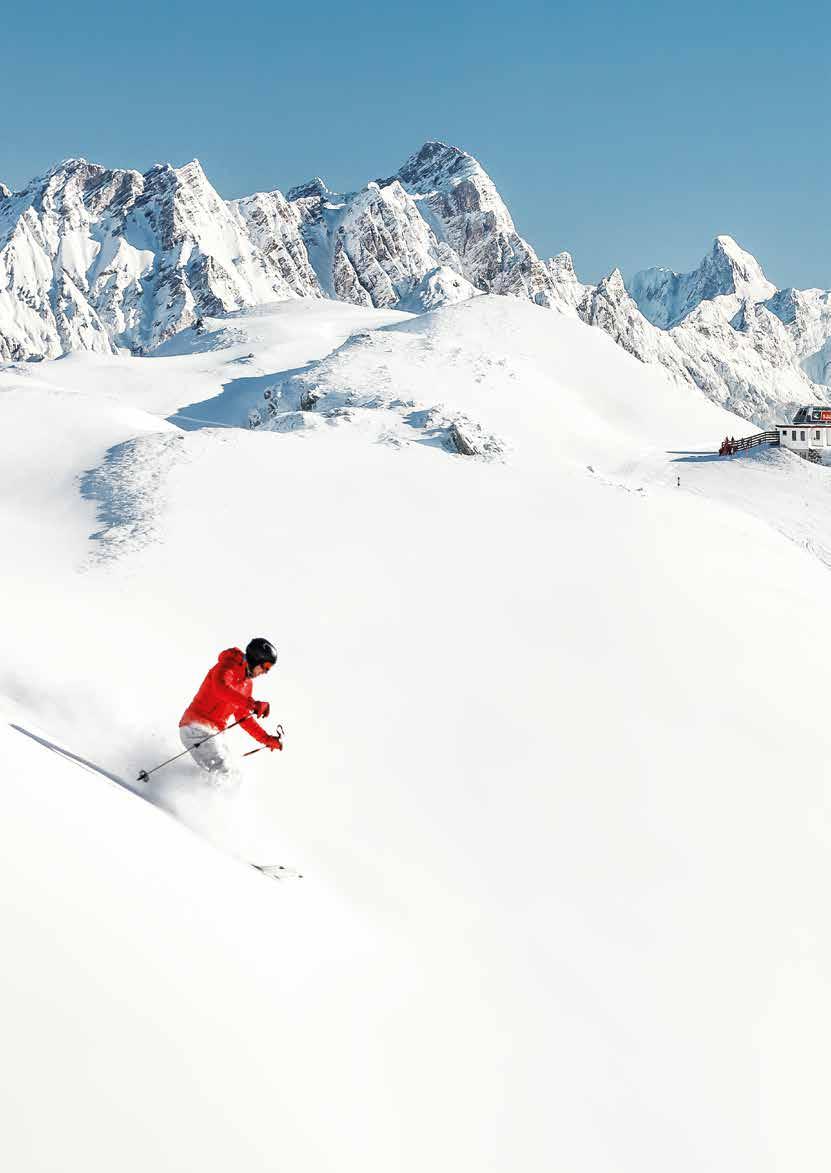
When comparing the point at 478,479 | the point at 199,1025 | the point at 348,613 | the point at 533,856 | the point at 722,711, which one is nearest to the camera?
the point at 199,1025

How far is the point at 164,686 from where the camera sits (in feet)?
35.1

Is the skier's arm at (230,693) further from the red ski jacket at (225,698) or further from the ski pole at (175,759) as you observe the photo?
the ski pole at (175,759)

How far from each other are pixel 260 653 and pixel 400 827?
86.4 inches

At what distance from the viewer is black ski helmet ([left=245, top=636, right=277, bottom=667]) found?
8328 millimetres

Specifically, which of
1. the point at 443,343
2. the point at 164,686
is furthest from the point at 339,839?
the point at 443,343

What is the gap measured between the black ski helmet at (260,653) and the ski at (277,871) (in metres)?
1.68

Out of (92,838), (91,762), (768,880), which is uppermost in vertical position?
(92,838)

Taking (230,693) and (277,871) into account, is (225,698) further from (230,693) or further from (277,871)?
(277,871)

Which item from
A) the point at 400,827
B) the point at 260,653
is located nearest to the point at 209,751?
the point at 260,653

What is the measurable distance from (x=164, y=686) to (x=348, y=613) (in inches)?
169

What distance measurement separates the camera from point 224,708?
8258 millimetres

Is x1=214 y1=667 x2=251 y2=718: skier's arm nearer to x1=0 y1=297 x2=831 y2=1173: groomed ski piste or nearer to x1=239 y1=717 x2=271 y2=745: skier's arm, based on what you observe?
x1=239 y1=717 x2=271 y2=745: skier's arm

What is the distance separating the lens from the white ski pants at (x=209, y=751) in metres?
8.09

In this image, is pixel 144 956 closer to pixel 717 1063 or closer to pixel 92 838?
pixel 92 838
